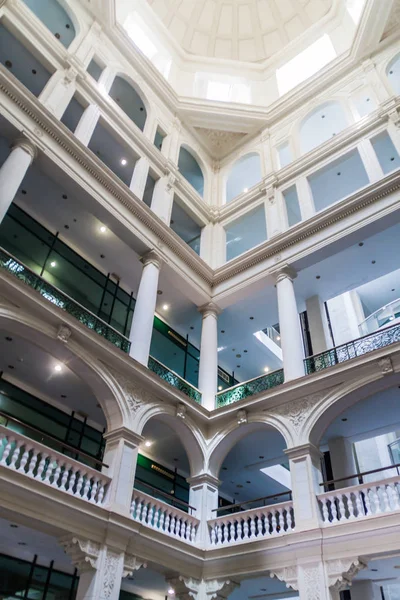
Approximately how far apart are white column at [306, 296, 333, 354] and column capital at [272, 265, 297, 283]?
1.68 metres

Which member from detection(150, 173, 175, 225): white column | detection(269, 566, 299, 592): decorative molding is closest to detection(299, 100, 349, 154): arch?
detection(150, 173, 175, 225): white column

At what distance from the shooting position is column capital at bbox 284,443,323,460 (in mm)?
11102

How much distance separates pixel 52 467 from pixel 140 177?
1086 cm

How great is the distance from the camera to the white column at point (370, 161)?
15281mm

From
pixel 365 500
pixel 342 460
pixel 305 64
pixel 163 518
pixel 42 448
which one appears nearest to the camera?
pixel 42 448

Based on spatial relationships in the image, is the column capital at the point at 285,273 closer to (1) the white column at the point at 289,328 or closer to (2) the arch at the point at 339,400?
(1) the white column at the point at 289,328

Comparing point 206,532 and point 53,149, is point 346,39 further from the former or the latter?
point 206,532

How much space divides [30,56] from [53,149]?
13.6ft

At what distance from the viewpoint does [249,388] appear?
14336mm

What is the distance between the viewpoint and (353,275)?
52.9ft

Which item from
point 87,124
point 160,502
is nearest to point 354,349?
point 160,502

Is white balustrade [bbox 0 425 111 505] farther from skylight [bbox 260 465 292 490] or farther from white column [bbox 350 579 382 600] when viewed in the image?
skylight [bbox 260 465 292 490]

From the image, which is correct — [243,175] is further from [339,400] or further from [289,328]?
[339,400]

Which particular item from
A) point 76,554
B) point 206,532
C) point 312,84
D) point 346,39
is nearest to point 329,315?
point 312,84
